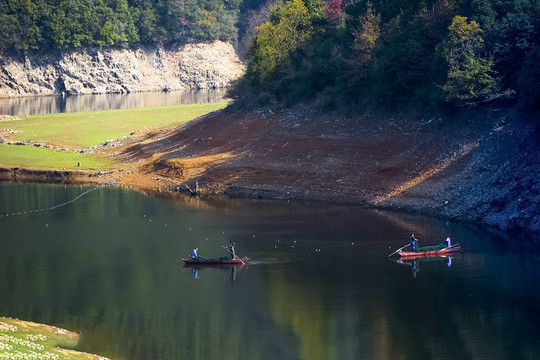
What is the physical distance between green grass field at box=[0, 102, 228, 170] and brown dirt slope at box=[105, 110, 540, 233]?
213 inches

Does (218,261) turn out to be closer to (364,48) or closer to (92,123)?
(364,48)

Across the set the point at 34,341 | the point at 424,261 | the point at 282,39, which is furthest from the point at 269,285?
the point at 282,39

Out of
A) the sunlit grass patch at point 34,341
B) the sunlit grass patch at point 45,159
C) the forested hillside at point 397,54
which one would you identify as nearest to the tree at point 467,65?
the forested hillside at point 397,54

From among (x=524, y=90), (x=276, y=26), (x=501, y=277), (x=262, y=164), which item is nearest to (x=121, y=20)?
(x=276, y=26)

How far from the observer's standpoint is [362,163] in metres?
73.2

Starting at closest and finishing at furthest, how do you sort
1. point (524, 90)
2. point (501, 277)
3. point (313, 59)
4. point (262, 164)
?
point (501, 277)
point (524, 90)
point (262, 164)
point (313, 59)

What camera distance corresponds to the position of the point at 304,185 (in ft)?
238

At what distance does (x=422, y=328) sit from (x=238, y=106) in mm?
55042

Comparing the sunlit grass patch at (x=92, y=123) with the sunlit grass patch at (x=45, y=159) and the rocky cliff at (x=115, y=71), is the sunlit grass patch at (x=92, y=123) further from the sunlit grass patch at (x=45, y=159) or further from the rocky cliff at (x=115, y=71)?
the rocky cliff at (x=115, y=71)

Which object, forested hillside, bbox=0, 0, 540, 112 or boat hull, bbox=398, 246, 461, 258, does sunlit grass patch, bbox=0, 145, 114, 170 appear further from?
boat hull, bbox=398, 246, 461, 258

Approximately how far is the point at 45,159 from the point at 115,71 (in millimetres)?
101110

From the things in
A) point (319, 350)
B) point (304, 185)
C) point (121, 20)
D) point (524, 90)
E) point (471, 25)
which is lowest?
point (319, 350)

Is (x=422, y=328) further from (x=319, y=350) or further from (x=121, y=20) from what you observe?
(x=121, y=20)

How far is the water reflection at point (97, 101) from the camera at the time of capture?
144500 mm
